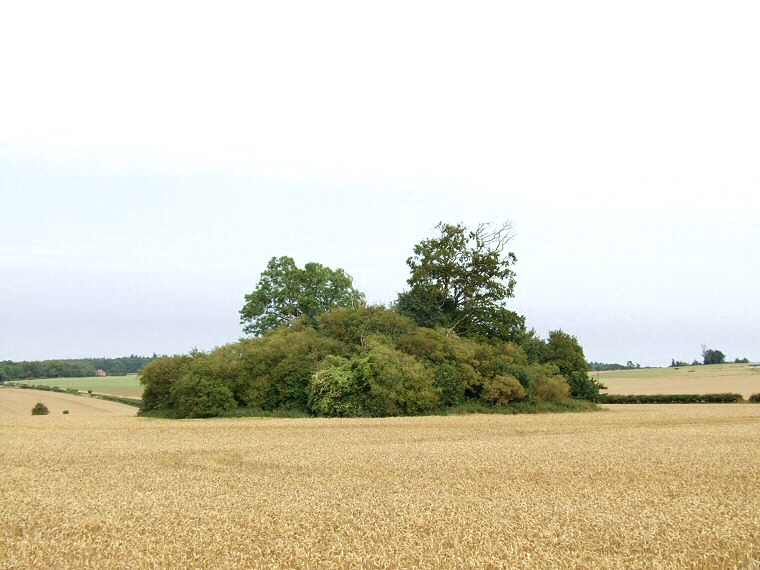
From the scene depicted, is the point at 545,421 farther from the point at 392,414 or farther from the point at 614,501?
→ the point at 614,501

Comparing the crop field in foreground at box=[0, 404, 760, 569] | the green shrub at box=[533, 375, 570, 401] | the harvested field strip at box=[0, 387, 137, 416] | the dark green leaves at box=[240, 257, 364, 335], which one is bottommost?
the harvested field strip at box=[0, 387, 137, 416]

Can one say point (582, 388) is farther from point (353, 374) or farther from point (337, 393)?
point (337, 393)

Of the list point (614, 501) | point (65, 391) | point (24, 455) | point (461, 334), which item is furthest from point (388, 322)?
point (65, 391)

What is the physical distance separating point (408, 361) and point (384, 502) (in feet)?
86.7

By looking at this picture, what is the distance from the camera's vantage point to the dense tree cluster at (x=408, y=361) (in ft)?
128

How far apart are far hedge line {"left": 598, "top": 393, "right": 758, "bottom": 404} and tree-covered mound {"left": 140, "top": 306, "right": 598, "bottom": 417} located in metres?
11.3

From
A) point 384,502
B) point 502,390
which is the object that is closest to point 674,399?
point 502,390

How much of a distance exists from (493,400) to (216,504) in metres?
29.5

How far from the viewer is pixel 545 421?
33688mm

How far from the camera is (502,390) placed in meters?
40.4

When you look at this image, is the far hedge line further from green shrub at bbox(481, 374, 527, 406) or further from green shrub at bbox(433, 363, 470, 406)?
green shrub at bbox(433, 363, 470, 406)

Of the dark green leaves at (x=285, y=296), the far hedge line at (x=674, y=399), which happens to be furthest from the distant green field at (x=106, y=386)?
the far hedge line at (x=674, y=399)

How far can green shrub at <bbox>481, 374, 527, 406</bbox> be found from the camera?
4022cm

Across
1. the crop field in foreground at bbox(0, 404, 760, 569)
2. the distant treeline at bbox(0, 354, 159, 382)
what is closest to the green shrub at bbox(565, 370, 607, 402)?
the crop field in foreground at bbox(0, 404, 760, 569)
